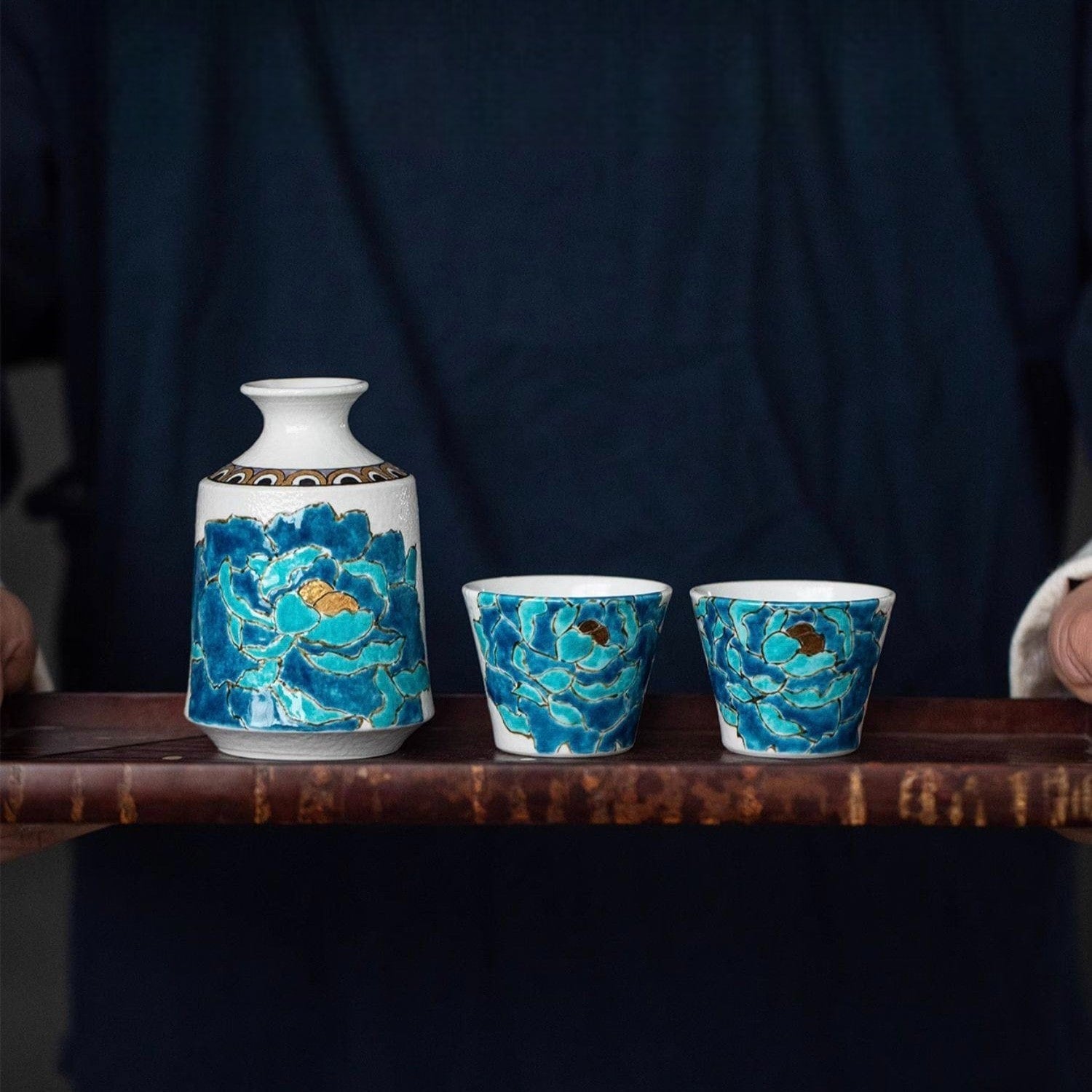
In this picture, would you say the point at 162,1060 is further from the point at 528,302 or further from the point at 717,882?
the point at 528,302

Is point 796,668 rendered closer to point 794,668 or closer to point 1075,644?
point 794,668

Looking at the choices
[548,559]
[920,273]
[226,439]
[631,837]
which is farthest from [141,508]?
[920,273]

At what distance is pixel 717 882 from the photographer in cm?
82

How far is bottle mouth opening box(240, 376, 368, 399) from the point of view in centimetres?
53

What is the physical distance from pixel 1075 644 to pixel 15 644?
1.35 feet

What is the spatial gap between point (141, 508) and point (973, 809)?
1.54 ft

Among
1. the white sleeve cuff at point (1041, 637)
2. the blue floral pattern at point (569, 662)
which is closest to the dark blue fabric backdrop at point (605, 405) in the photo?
the white sleeve cuff at point (1041, 637)

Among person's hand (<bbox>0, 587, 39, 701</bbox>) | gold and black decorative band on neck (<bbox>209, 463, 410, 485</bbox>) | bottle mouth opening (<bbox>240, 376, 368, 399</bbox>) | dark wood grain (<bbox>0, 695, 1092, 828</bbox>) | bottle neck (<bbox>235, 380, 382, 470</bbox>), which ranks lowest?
dark wood grain (<bbox>0, 695, 1092, 828</bbox>)

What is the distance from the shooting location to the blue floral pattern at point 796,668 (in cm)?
52

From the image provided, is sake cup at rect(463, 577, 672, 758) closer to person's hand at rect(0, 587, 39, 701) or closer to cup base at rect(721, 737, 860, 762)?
cup base at rect(721, 737, 860, 762)

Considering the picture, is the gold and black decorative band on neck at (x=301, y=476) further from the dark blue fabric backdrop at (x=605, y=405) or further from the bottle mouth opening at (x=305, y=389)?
the dark blue fabric backdrop at (x=605, y=405)

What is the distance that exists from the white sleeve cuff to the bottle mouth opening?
0.29 meters

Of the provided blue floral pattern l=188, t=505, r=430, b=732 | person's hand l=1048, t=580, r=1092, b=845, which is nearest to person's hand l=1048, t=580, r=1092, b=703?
person's hand l=1048, t=580, r=1092, b=845

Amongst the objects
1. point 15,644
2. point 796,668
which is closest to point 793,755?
point 796,668
